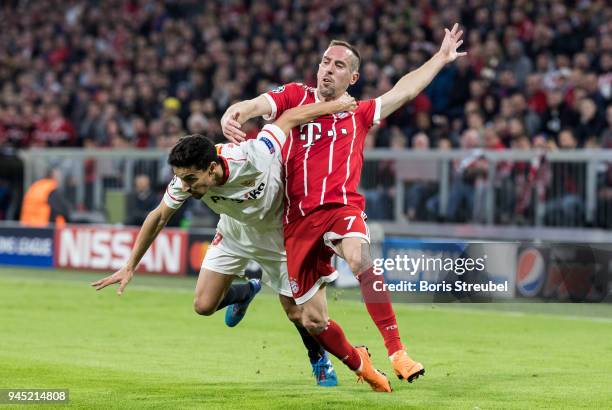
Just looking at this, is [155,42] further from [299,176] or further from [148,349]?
[299,176]

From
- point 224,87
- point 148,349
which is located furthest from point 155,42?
point 148,349

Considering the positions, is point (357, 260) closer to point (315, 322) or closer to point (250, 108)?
point (315, 322)

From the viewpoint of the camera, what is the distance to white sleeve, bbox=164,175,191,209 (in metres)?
7.73

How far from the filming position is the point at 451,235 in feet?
53.2

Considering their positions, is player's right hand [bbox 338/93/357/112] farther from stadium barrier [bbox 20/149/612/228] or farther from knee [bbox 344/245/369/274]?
stadium barrier [bbox 20/149/612/228]

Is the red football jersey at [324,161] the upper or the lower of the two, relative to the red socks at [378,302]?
upper

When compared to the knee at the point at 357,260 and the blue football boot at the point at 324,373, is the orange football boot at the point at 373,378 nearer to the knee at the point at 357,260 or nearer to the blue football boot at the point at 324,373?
the blue football boot at the point at 324,373

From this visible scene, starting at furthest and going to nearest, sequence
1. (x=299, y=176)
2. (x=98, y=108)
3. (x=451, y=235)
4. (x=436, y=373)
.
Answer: (x=98, y=108)
(x=451, y=235)
(x=436, y=373)
(x=299, y=176)

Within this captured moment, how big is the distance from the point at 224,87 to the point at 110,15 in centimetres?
676

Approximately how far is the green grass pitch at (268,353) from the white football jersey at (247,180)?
49.6 inches

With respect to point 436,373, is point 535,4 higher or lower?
higher

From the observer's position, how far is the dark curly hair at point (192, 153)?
741cm

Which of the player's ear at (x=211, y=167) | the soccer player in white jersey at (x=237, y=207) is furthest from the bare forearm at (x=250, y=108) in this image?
the player's ear at (x=211, y=167)

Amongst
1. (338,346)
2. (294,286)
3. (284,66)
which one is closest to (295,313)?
(294,286)
